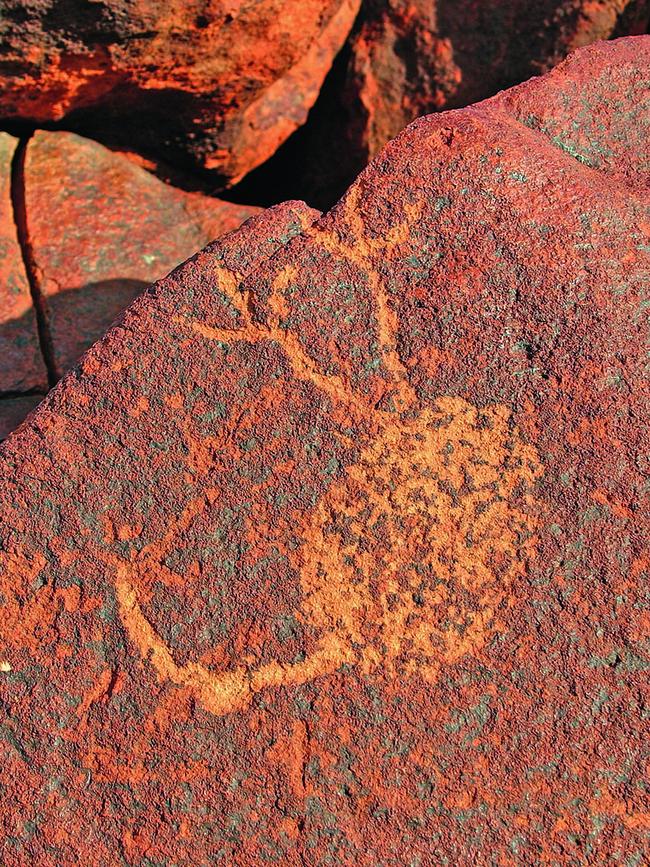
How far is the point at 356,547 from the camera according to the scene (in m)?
1.03

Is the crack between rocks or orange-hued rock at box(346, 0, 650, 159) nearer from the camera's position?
the crack between rocks

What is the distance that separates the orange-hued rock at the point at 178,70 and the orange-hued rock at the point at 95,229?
0.09 meters

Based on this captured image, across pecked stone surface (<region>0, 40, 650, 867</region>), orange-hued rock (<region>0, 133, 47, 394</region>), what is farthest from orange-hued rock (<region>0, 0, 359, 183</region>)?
pecked stone surface (<region>0, 40, 650, 867</region>)

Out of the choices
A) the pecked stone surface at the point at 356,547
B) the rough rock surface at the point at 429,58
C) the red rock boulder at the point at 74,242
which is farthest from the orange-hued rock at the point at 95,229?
the pecked stone surface at the point at 356,547

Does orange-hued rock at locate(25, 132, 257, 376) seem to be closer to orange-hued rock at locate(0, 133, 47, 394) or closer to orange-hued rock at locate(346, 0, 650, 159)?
orange-hued rock at locate(0, 133, 47, 394)

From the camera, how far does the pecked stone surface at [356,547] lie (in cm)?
97

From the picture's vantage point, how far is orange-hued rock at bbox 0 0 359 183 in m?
1.62

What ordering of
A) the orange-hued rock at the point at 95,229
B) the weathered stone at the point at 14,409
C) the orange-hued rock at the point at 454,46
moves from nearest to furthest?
the weathered stone at the point at 14,409, the orange-hued rock at the point at 95,229, the orange-hued rock at the point at 454,46

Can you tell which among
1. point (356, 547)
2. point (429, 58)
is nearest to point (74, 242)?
point (429, 58)

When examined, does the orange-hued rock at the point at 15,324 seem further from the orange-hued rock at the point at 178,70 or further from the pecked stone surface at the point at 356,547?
the pecked stone surface at the point at 356,547

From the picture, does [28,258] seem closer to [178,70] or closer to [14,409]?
[14,409]

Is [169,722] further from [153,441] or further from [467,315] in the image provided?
[467,315]

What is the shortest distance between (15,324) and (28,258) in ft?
0.46

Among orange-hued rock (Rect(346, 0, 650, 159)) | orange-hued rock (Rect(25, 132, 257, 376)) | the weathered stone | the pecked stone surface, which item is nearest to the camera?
the pecked stone surface
